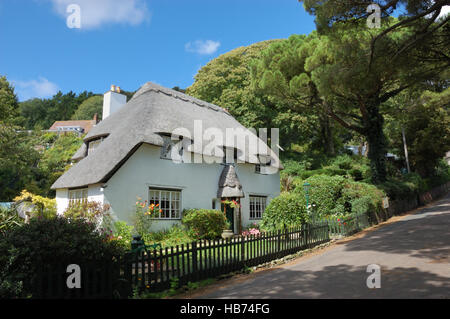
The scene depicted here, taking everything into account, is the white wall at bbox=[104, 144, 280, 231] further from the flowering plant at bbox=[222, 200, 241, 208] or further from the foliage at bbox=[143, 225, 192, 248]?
the flowering plant at bbox=[222, 200, 241, 208]

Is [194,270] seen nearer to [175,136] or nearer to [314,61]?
[175,136]

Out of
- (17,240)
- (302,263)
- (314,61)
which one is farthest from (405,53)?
(17,240)

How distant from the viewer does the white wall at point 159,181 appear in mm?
12805

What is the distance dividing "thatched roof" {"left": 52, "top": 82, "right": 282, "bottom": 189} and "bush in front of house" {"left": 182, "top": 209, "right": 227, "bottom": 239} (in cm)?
360

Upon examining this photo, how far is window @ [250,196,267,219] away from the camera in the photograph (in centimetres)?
1897

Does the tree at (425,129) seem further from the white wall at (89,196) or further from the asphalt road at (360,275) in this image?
the white wall at (89,196)

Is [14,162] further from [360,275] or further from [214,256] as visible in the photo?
[360,275]

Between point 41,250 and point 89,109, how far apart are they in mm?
70981

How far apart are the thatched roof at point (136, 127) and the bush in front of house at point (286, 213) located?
518 cm

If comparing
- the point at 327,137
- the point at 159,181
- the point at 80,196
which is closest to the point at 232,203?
the point at 159,181

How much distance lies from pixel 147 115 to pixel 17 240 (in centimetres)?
1056

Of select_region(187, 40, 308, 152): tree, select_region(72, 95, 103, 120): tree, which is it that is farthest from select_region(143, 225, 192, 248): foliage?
select_region(72, 95, 103, 120): tree

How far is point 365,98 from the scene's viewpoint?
19469 millimetres

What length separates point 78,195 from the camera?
14.6 meters
